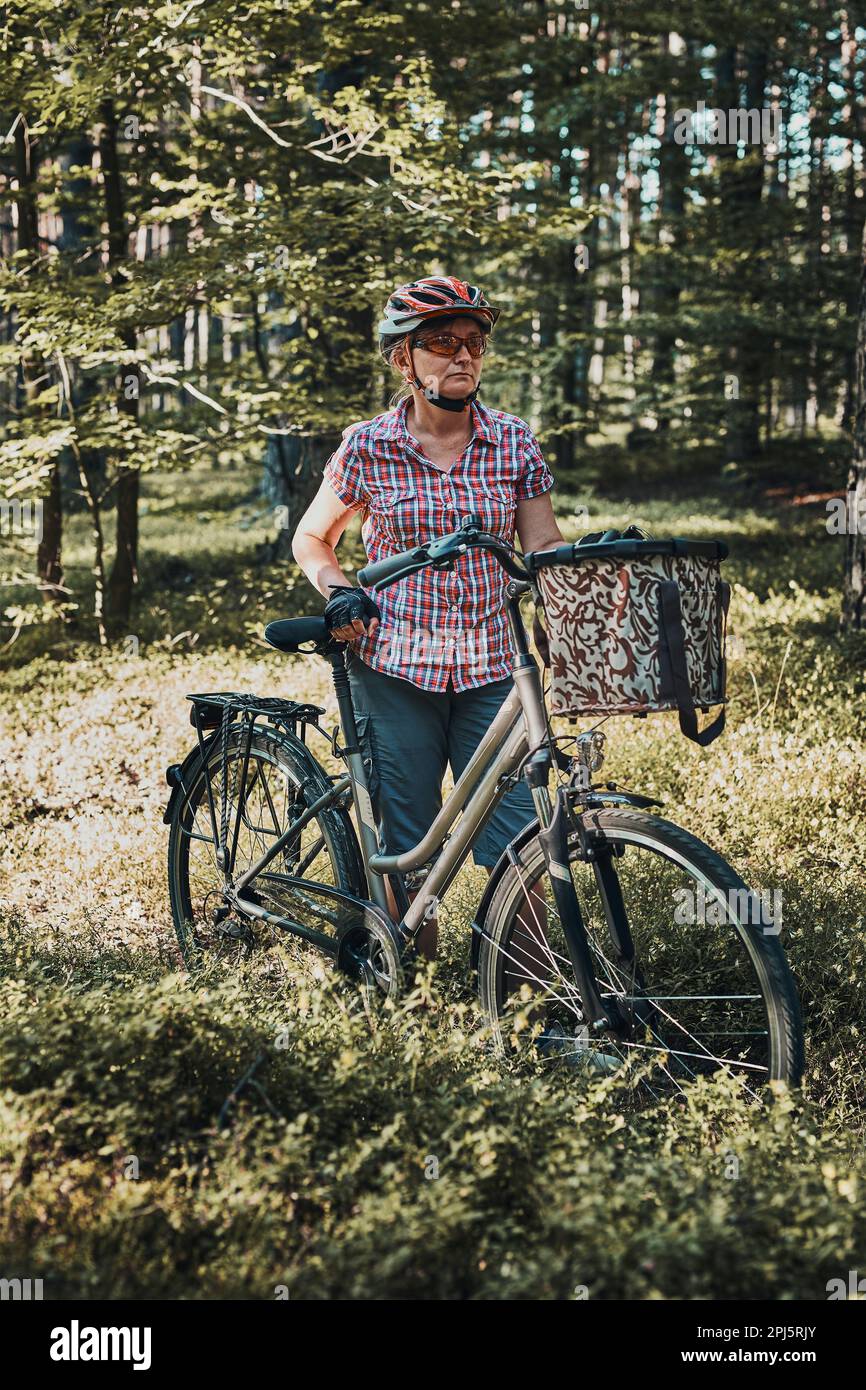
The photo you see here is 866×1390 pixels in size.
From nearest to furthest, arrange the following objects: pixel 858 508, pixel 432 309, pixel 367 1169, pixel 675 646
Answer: pixel 367 1169 < pixel 675 646 < pixel 432 309 < pixel 858 508

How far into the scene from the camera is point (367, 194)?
923cm

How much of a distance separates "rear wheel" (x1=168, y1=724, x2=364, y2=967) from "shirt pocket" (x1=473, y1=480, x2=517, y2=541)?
3.43ft

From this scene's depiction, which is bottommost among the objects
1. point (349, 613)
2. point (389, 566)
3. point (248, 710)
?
point (248, 710)

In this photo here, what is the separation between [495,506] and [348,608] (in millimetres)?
587

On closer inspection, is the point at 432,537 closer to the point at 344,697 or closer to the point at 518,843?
the point at 344,697

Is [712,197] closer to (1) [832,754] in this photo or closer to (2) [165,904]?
(1) [832,754]

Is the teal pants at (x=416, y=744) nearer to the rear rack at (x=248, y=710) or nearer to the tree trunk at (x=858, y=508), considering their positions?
the rear rack at (x=248, y=710)

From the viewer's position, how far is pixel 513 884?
3.57 m

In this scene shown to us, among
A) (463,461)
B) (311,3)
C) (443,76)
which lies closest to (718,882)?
(463,461)

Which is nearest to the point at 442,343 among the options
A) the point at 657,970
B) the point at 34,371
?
the point at 657,970

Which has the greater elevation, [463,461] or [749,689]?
[463,461]

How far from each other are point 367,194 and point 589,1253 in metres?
8.36
